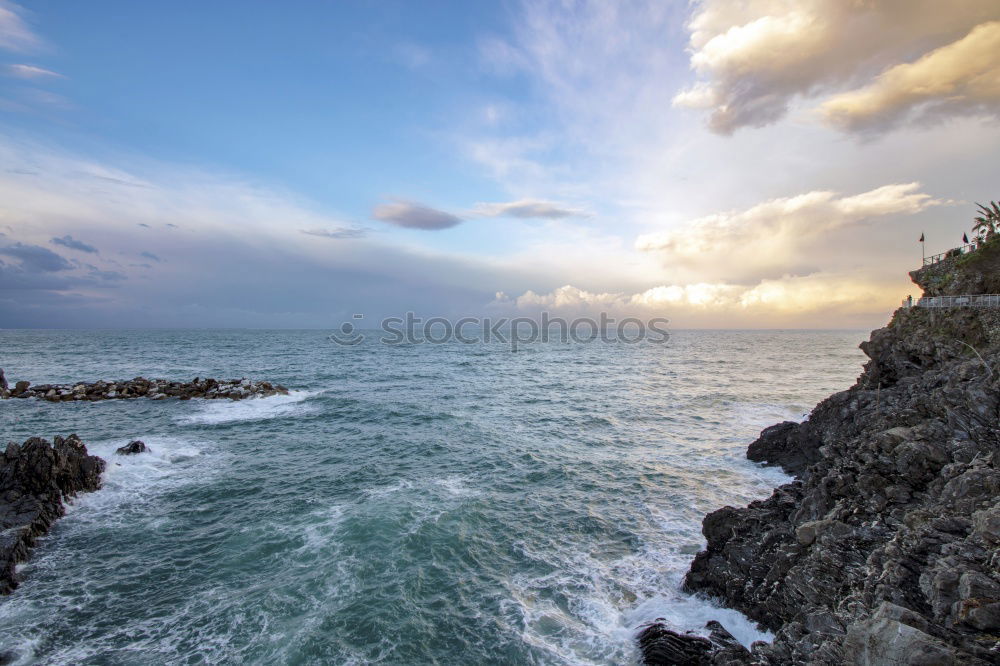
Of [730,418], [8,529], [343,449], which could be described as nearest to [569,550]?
[343,449]

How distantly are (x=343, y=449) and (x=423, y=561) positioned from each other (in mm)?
17668

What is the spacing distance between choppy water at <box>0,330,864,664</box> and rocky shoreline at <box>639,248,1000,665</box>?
190cm

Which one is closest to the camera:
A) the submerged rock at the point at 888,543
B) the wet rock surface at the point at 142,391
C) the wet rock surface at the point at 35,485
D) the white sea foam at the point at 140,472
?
the submerged rock at the point at 888,543

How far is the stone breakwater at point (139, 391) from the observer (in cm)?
5216

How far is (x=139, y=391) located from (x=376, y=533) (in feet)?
163

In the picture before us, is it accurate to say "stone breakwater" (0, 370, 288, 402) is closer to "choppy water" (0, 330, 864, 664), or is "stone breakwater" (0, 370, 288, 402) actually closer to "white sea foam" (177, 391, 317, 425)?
"white sea foam" (177, 391, 317, 425)

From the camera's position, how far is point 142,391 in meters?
54.2

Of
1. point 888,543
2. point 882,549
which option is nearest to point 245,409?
point 882,549

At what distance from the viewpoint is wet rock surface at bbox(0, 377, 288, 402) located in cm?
5213

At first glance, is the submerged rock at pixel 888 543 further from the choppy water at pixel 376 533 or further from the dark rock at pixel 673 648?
the choppy water at pixel 376 533

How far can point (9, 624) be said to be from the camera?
15.5 meters

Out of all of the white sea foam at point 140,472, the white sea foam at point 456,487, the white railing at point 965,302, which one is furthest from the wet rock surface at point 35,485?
the white railing at point 965,302

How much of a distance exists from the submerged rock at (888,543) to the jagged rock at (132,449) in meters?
37.1

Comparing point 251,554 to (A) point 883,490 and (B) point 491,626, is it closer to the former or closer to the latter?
(B) point 491,626
